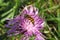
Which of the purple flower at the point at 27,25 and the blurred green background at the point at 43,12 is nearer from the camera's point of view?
the purple flower at the point at 27,25

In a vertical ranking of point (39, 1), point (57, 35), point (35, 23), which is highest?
point (39, 1)

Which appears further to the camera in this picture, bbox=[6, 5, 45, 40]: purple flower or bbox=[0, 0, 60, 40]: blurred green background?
bbox=[0, 0, 60, 40]: blurred green background

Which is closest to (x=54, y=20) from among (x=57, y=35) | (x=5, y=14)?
(x=57, y=35)

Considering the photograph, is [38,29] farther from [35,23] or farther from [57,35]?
[57,35]

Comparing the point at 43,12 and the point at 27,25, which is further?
the point at 43,12
